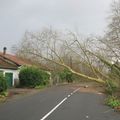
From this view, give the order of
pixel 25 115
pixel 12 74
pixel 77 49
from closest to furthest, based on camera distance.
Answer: pixel 77 49, pixel 25 115, pixel 12 74

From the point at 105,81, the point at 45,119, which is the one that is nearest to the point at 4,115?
the point at 45,119

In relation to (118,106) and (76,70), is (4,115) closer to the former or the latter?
(76,70)

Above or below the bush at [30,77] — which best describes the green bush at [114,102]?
below

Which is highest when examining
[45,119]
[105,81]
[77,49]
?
[77,49]

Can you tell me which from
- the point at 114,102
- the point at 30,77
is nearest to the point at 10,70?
the point at 30,77

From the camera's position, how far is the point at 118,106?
70.6 ft

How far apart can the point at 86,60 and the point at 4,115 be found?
5.79 meters

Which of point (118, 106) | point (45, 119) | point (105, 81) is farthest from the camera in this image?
point (118, 106)

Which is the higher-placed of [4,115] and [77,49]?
[77,49]

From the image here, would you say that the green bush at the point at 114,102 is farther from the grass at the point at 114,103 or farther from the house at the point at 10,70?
the house at the point at 10,70

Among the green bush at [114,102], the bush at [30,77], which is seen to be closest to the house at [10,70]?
the bush at [30,77]

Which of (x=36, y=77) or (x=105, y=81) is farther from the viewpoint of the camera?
(x=36, y=77)

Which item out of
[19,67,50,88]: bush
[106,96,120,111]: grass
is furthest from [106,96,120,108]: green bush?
[19,67,50,88]: bush

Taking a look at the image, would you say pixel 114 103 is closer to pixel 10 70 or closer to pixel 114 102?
pixel 114 102
